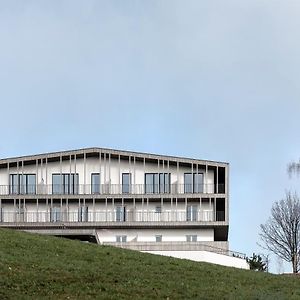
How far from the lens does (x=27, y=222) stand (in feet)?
225

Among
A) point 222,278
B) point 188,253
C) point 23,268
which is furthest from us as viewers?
point 188,253

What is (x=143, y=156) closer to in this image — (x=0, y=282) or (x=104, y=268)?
(x=104, y=268)

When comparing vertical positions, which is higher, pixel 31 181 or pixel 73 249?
pixel 31 181

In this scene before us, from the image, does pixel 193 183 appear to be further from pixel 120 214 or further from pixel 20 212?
pixel 20 212

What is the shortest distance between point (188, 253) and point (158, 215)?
59.9 feet

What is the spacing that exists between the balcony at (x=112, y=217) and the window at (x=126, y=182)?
1779mm

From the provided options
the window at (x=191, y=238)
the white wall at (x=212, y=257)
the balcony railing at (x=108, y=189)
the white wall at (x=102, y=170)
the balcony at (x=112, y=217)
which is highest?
the white wall at (x=102, y=170)

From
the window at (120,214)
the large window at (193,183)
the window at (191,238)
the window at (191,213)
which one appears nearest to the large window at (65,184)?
the window at (120,214)

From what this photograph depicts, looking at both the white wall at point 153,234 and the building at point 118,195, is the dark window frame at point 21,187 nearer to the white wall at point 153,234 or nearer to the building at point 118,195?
the building at point 118,195

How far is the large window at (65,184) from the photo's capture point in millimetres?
69812

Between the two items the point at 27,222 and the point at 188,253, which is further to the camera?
the point at 27,222

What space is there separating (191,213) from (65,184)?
10.7 m

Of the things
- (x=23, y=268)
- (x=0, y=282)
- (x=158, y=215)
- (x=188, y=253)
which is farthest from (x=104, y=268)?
(x=158, y=215)

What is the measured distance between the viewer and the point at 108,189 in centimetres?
6925
